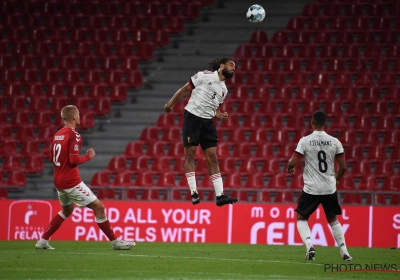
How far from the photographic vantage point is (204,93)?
455 inches

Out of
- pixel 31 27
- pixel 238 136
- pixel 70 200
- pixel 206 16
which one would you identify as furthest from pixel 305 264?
pixel 31 27

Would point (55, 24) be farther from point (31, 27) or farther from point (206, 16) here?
point (206, 16)

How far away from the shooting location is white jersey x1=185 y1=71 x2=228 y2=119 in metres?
11.5

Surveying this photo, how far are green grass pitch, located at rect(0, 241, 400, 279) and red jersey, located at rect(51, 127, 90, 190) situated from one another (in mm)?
1019

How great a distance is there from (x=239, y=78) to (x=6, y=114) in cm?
665

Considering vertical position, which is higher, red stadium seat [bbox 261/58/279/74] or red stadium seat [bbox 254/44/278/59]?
red stadium seat [bbox 254/44/278/59]

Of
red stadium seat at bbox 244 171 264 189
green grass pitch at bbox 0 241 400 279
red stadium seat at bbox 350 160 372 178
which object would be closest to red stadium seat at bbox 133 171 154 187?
red stadium seat at bbox 244 171 264 189

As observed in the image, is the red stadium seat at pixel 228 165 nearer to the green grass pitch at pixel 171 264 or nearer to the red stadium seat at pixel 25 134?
the red stadium seat at pixel 25 134

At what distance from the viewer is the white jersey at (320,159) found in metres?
10.3

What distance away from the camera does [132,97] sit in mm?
22406

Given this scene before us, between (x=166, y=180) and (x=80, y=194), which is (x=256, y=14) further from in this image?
(x=80, y=194)

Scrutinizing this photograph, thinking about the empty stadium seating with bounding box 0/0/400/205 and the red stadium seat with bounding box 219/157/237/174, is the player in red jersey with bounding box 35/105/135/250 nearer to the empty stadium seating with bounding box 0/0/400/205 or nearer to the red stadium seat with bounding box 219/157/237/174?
the empty stadium seating with bounding box 0/0/400/205

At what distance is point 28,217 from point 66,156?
6.15 meters

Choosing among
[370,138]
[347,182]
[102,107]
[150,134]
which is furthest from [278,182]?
[102,107]
